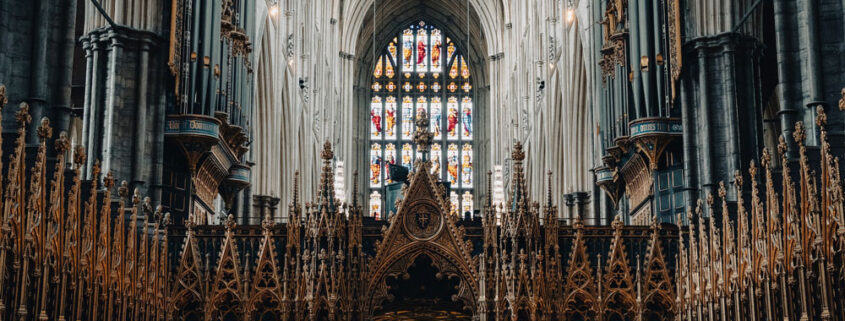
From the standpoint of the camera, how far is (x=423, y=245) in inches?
857

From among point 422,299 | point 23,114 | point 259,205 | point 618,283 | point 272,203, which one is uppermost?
point 272,203

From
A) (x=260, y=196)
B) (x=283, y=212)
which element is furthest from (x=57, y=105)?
(x=283, y=212)

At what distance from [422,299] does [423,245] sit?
188 centimetres

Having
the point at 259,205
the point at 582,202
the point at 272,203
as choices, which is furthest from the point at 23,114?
the point at 582,202

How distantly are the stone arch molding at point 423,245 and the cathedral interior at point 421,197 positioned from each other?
0.13 feet

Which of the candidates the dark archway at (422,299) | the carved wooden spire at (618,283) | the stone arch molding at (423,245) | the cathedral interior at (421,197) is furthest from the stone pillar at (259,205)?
the carved wooden spire at (618,283)

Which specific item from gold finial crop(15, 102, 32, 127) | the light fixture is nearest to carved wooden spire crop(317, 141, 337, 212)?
gold finial crop(15, 102, 32, 127)

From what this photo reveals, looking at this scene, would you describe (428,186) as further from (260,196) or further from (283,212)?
(283,212)

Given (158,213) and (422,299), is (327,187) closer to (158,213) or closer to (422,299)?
(422,299)

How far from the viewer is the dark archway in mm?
23078

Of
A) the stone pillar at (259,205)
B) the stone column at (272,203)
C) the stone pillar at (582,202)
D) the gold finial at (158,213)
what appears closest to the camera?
the gold finial at (158,213)

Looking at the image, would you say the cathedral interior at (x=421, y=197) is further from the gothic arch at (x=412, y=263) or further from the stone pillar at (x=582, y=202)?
the stone pillar at (x=582, y=202)

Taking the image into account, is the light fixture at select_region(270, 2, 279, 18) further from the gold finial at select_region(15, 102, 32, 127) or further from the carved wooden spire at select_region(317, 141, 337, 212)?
the gold finial at select_region(15, 102, 32, 127)

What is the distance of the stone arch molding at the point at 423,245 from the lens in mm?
21609
